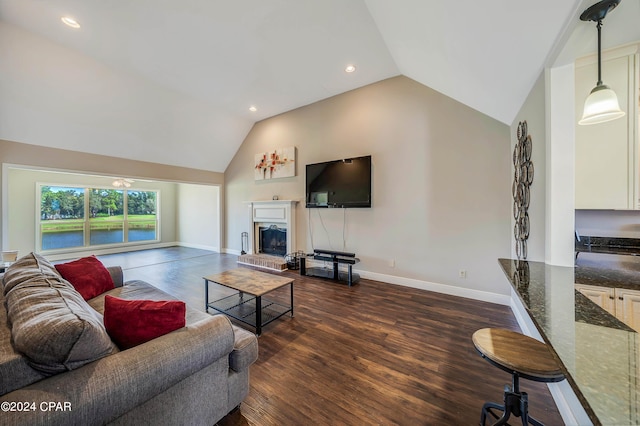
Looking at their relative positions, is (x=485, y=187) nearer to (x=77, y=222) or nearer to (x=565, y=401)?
(x=565, y=401)

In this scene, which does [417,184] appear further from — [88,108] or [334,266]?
[88,108]

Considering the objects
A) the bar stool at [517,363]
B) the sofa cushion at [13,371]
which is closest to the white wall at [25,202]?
the sofa cushion at [13,371]

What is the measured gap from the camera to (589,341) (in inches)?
32.2

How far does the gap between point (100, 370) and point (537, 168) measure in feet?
10.1

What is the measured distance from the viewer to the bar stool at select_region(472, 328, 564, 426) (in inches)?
44.0

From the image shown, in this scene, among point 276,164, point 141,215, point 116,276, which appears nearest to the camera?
point 116,276

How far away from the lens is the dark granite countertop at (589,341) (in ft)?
1.92

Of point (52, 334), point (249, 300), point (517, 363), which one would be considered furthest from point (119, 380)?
point (249, 300)

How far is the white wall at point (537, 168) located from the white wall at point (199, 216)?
6810 mm

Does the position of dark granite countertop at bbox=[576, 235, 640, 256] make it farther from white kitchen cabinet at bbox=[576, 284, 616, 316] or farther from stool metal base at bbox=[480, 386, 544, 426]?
stool metal base at bbox=[480, 386, 544, 426]

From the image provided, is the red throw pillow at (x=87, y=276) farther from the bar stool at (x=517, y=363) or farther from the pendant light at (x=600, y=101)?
the pendant light at (x=600, y=101)

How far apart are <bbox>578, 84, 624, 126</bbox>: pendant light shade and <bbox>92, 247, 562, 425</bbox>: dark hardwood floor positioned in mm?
1995

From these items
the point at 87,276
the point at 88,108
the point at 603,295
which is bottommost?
the point at 87,276

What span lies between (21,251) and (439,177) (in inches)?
359
